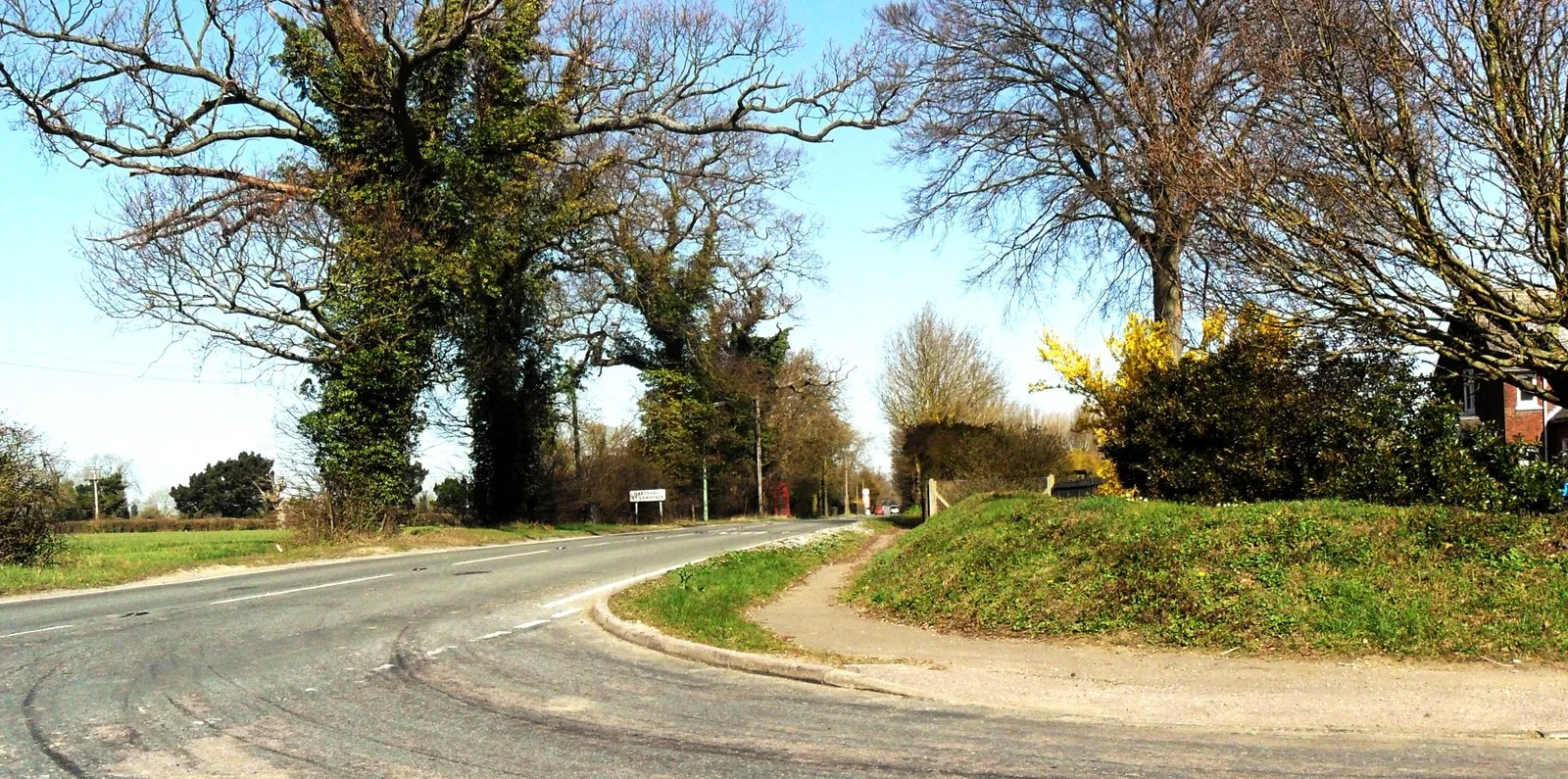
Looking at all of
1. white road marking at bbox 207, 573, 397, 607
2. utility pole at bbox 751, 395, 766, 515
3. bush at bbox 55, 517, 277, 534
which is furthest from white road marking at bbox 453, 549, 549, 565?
bush at bbox 55, 517, 277, 534

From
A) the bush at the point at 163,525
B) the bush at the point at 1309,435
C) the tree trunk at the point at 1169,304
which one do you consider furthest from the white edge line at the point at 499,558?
the bush at the point at 163,525

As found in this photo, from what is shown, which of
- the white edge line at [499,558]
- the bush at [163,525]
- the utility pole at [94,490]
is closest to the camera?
the white edge line at [499,558]

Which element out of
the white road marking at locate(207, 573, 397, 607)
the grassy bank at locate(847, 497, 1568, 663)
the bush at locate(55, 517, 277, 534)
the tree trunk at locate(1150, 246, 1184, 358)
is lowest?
the bush at locate(55, 517, 277, 534)

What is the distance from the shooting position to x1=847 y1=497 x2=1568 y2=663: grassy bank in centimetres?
862

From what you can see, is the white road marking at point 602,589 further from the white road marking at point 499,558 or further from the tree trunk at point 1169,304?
the tree trunk at point 1169,304

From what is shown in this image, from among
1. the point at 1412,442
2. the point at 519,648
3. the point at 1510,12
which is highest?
the point at 1510,12

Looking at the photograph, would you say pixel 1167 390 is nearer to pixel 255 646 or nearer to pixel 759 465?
pixel 255 646

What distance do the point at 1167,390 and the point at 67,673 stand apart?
1171cm

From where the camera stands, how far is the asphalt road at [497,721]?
19.6ft

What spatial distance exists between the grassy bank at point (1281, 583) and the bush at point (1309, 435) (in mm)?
1150

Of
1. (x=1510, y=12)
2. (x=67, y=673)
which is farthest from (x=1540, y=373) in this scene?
(x=67, y=673)

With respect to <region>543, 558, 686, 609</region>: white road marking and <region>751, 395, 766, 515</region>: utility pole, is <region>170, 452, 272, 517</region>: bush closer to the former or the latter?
<region>751, 395, 766, 515</region>: utility pole

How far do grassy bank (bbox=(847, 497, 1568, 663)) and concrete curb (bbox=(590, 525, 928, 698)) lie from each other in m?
2.29

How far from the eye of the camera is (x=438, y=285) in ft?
89.3
